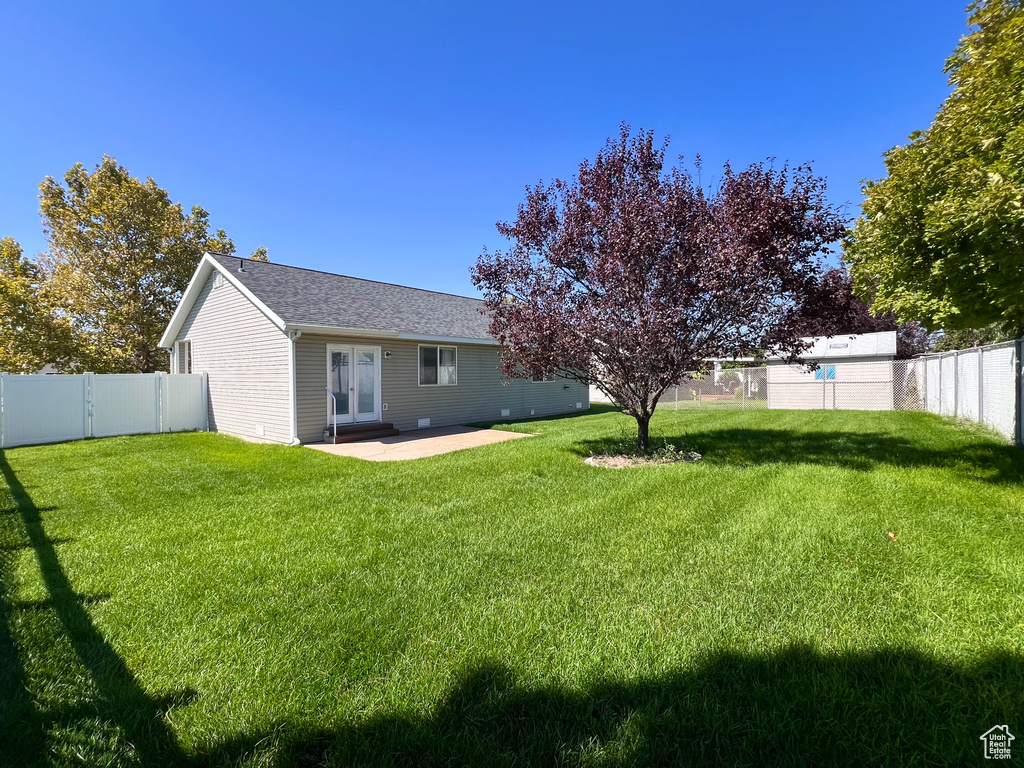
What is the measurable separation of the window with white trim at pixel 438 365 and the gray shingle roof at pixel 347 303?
0.53m

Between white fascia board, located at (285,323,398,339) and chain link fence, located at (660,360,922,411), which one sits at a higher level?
white fascia board, located at (285,323,398,339)

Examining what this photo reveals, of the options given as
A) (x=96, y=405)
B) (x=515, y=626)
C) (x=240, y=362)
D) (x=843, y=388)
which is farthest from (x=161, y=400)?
(x=843, y=388)

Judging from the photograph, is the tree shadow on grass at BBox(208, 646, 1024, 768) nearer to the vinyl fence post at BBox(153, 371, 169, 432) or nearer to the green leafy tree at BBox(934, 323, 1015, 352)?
the vinyl fence post at BBox(153, 371, 169, 432)

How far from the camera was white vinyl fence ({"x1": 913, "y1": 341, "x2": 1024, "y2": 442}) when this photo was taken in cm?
859

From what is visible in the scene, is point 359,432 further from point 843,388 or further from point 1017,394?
point 843,388

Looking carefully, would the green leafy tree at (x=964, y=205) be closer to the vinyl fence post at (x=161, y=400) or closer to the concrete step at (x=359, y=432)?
the concrete step at (x=359, y=432)

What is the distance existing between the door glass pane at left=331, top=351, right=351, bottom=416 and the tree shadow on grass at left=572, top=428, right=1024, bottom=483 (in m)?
5.82

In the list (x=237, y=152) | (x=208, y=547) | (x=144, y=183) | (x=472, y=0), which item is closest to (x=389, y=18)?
(x=472, y=0)

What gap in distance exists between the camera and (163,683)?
7.36 feet

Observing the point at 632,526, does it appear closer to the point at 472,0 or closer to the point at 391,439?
the point at 391,439

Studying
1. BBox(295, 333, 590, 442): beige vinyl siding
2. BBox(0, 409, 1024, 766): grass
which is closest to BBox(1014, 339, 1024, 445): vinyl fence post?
BBox(0, 409, 1024, 766): grass

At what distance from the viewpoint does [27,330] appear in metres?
15.9

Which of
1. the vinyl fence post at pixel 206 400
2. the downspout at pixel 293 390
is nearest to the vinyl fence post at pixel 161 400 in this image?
the vinyl fence post at pixel 206 400

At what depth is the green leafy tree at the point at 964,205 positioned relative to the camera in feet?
16.2
